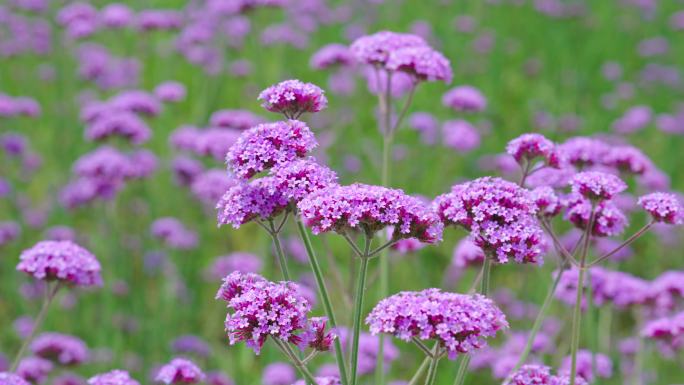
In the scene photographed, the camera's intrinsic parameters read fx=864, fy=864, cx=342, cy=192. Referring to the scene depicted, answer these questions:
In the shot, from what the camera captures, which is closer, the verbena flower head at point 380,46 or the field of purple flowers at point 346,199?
the field of purple flowers at point 346,199

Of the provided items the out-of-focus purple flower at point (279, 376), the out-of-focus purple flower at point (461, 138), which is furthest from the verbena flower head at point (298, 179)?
the out-of-focus purple flower at point (461, 138)

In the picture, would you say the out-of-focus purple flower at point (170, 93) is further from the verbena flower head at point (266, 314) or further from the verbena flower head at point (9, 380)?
the verbena flower head at point (266, 314)

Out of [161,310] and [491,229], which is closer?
[491,229]

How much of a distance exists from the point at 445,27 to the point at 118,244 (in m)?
6.68

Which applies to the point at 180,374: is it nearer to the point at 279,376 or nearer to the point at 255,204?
the point at 255,204

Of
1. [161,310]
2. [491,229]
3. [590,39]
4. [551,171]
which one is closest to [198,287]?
[161,310]

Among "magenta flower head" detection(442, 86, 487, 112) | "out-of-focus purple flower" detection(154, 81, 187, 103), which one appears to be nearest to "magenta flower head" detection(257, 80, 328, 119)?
"magenta flower head" detection(442, 86, 487, 112)

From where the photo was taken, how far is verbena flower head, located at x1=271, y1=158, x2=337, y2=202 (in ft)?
7.46

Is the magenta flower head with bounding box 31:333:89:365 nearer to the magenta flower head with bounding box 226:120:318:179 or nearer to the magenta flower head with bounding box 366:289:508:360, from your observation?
the magenta flower head with bounding box 226:120:318:179

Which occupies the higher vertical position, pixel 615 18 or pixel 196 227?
pixel 615 18

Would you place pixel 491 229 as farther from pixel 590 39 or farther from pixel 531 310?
pixel 590 39

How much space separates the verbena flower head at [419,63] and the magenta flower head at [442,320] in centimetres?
156

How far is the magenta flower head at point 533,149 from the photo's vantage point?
2.95 metres

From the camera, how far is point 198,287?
243 inches
